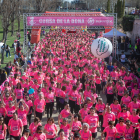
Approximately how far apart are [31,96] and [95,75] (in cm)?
355

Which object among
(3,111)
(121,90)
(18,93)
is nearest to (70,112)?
(3,111)

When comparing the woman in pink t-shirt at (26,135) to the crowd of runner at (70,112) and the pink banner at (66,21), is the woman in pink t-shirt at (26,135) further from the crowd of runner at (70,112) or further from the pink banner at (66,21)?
the pink banner at (66,21)

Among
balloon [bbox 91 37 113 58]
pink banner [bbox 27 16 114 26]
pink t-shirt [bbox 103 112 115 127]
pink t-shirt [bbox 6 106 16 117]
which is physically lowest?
pink t-shirt [bbox 6 106 16 117]

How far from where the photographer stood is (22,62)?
733 inches

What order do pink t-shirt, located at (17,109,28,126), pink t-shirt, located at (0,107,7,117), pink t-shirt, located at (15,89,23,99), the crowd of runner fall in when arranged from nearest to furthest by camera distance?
the crowd of runner → pink t-shirt, located at (17,109,28,126) → pink t-shirt, located at (0,107,7,117) → pink t-shirt, located at (15,89,23,99)

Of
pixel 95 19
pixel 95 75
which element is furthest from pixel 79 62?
pixel 95 19

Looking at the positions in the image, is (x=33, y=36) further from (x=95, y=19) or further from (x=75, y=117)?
(x=75, y=117)

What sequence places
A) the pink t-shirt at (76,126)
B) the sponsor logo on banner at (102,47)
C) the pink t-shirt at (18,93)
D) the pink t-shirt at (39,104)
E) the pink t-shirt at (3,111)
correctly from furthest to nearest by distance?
1. the sponsor logo on banner at (102,47)
2. the pink t-shirt at (18,93)
3. the pink t-shirt at (39,104)
4. the pink t-shirt at (3,111)
5. the pink t-shirt at (76,126)

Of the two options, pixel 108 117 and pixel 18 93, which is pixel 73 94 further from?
pixel 108 117

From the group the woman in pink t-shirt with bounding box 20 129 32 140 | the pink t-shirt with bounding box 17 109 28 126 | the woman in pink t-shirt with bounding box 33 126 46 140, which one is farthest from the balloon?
the woman in pink t-shirt with bounding box 20 129 32 140

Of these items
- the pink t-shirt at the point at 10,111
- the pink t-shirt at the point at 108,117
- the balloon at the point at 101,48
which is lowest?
the pink t-shirt at the point at 10,111

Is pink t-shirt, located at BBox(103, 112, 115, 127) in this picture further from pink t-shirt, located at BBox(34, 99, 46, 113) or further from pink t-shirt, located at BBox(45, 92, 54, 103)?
pink t-shirt, located at BBox(45, 92, 54, 103)

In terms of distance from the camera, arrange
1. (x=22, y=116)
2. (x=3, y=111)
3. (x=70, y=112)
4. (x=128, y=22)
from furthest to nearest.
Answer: (x=128, y=22), (x=3, y=111), (x=22, y=116), (x=70, y=112)

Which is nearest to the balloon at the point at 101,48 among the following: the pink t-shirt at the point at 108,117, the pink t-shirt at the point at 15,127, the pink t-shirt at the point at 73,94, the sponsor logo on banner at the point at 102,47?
the sponsor logo on banner at the point at 102,47
